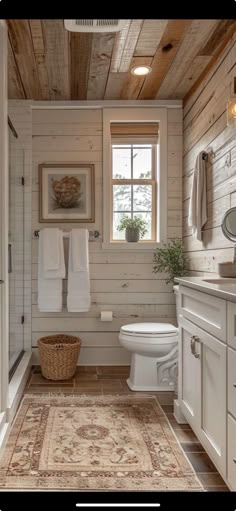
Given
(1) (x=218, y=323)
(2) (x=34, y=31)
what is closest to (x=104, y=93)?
(2) (x=34, y=31)

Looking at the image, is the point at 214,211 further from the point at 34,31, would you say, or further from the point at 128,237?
the point at 34,31

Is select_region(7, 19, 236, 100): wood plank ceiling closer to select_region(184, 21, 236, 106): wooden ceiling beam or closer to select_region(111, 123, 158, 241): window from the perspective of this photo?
select_region(184, 21, 236, 106): wooden ceiling beam

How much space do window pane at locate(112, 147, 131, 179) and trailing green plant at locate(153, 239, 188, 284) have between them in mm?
710

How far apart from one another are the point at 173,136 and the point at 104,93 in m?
0.68

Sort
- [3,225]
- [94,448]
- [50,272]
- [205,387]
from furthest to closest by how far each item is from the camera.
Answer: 1. [50,272]
2. [3,225]
3. [94,448]
4. [205,387]

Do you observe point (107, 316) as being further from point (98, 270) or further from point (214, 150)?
point (214, 150)

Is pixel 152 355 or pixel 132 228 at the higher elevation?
pixel 132 228

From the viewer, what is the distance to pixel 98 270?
3385mm

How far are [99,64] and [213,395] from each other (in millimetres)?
2189

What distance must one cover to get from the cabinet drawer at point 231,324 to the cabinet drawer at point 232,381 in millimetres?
34

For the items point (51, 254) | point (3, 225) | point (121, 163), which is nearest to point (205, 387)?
point (3, 225)

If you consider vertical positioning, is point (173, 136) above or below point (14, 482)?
above

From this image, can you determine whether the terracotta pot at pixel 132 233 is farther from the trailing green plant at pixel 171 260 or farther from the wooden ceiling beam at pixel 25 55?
the wooden ceiling beam at pixel 25 55

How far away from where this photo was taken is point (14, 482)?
167 cm
